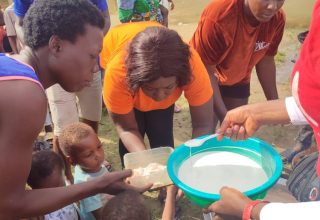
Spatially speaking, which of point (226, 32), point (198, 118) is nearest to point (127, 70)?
point (198, 118)

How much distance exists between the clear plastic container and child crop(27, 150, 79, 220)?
34 cm

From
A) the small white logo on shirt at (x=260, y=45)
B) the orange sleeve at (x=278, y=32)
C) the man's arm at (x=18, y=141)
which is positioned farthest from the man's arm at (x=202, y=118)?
the man's arm at (x=18, y=141)

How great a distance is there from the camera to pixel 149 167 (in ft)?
6.43

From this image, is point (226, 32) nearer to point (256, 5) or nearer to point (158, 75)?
point (256, 5)

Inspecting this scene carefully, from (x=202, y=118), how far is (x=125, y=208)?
33.2 inches

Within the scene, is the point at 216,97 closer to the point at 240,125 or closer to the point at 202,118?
the point at 202,118

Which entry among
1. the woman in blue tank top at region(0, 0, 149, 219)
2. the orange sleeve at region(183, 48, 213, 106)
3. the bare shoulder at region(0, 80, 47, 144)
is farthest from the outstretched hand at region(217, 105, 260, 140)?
the bare shoulder at region(0, 80, 47, 144)

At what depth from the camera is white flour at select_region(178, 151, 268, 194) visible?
171cm

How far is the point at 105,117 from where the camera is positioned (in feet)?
12.9

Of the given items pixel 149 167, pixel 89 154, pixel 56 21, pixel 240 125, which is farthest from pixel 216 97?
pixel 56 21

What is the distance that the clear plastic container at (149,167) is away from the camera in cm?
187

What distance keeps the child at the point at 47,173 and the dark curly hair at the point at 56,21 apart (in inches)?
27.9

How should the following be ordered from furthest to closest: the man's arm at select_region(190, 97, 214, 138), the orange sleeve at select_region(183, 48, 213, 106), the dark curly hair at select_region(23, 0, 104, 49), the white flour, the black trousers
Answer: the black trousers
the man's arm at select_region(190, 97, 214, 138)
the orange sleeve at select_region(183, 48, 213, 106)
the white flour
the dark curly hair at select_region(23, 0, 104, 49)

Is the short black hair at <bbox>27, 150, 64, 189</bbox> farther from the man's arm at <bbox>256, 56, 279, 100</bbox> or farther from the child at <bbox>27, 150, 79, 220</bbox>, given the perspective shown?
the man's arm at <bbox>256, 56, 279, 100</bbox>
